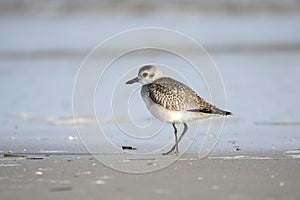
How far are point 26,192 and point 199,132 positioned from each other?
138 inches

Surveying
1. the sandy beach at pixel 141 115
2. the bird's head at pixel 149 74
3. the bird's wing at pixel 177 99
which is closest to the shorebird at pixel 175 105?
the bird's wing at pixel 177 99

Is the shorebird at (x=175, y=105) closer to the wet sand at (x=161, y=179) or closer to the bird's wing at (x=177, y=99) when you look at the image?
the bird's wing at (x=177, y=99)

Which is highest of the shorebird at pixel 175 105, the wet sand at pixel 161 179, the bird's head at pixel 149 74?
the bird's head at pixel 149 74

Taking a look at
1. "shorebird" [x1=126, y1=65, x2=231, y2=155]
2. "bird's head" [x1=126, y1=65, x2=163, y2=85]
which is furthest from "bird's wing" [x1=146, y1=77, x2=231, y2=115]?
"bird's head" [x1=126, y1=65, x2=163, y2=85]

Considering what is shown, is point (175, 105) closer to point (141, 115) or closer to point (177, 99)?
point (177, 99)

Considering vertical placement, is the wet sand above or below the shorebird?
below

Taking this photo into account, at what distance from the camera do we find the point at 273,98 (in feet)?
34.3

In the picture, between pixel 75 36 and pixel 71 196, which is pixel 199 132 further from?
pixel 75 36

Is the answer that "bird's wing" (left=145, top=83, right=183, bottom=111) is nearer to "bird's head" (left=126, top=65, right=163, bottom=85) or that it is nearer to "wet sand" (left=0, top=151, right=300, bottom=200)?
"bird's head" (left=126, top=65, right=163, bottom=85)

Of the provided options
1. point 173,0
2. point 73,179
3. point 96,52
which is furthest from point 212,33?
point 73,179

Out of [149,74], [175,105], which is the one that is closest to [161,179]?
[175,105]

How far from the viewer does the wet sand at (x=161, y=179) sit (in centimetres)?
539

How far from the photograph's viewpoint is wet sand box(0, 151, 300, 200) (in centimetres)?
539

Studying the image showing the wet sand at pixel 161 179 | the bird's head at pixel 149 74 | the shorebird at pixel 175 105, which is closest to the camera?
the wet sand at pixel 161 179
